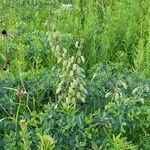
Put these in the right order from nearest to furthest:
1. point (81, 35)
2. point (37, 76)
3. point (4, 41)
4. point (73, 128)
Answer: point (73, 128) → point (37, 76) → point (4, 41) → point (81, 35)

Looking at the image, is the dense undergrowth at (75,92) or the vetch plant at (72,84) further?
the vetch plant at (72,84)

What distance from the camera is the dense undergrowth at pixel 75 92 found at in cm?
243

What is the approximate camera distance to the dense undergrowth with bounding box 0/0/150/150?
2428 millimetres

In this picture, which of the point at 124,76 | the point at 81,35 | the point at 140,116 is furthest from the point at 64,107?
the point at 81,35

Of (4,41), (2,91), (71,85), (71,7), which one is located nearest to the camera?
(71,85)

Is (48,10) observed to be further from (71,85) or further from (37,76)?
(71,85)

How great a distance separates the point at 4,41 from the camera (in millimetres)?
3758

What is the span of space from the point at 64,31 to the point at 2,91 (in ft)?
5.25

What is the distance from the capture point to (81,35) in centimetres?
413

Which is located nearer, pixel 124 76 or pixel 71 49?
pixel 124 76

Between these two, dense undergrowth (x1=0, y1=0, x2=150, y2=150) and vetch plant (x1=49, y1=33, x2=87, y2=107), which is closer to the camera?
dense undergrowth (x1=0, y1=0, x2=150, y2=150)

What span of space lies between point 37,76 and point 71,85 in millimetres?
464

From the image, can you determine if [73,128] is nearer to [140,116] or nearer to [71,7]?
[140,116]

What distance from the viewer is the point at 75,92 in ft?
8.73
